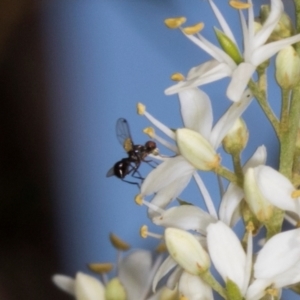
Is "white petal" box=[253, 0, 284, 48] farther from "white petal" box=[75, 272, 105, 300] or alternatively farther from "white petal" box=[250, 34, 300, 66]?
"white petal" box=[75, 272, 105, 300]

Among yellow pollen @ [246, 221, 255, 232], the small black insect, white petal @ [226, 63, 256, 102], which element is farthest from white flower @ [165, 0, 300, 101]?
the small black insect

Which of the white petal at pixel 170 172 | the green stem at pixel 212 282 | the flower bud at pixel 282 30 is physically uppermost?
the flower bud at pixel 282 30

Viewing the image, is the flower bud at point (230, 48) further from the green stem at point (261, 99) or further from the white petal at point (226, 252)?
the white petal at point (226, 252)

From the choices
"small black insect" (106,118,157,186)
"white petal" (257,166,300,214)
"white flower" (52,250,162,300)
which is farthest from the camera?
"small black insect" (106,118,157,186)

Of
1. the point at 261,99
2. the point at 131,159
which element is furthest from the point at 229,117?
the point at 131,159

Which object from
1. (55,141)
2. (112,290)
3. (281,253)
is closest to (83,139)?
(55,141)

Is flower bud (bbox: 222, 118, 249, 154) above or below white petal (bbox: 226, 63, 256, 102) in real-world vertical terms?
below

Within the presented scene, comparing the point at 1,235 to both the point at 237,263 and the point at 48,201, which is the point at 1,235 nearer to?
the point at 48,201

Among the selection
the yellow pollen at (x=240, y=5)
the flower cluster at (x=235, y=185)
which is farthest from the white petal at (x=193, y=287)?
the yellow pollen at (x=240, y=5)
